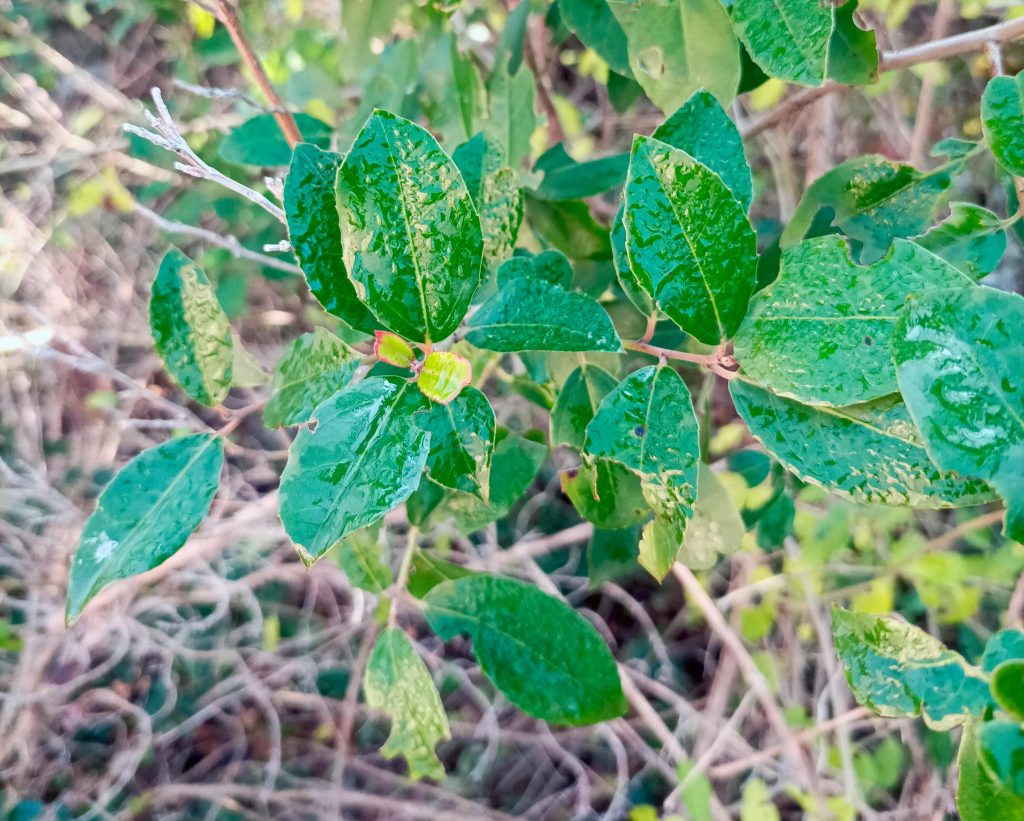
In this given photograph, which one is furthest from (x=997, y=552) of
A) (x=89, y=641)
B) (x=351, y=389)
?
(x=89, y=641)

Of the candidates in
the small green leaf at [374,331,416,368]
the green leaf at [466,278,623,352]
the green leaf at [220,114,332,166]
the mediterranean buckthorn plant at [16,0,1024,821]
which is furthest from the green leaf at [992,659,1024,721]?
the green leaf at [220,114,332,166]

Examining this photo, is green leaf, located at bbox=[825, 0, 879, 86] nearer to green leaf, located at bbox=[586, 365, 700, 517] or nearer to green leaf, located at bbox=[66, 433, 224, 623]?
green leaf, located at bbox=[586, 365, 700, 517]

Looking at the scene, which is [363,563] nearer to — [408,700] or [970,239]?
[408,700]

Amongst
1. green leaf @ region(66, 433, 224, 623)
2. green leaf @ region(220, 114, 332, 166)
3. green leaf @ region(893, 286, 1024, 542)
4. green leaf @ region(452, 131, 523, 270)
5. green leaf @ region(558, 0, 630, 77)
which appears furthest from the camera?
green leaf @ region(220, 114, 332, 166)

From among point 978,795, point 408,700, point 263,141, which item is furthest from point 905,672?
point 263,141

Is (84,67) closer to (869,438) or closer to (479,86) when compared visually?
(479,86)

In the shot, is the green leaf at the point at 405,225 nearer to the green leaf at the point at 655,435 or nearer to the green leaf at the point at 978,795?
the green leaf at the point at 655,435
